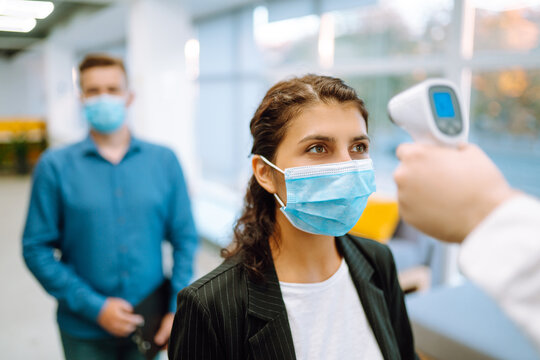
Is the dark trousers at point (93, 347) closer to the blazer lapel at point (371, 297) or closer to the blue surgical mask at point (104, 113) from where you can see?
the blue surgical mask at point (104, 113)

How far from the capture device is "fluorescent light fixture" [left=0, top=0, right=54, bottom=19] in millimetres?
1520

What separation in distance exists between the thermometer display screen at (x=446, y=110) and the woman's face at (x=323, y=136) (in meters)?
0.42

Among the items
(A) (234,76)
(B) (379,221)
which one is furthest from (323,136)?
(A) (234,76)

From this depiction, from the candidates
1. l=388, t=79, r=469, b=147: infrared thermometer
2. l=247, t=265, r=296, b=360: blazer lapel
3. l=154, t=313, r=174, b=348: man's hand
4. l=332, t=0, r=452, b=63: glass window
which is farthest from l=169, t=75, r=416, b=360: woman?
l=332, t=0, r=452, b=63: glass window

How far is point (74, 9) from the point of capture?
3.22 m

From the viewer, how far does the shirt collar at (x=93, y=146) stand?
1788 millimetres

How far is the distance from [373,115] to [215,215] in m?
2.57

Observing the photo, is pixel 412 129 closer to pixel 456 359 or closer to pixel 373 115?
pixel 456 359

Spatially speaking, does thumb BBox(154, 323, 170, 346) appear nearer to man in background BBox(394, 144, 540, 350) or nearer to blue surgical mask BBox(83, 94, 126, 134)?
blue surgical mask BBox(83, 94, 126, 134)

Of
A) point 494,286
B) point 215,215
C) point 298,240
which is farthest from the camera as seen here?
point 215,215

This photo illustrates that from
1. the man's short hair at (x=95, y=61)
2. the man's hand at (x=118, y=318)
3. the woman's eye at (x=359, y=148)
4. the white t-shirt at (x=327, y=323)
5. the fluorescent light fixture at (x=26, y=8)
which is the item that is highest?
the fluorescent light fixture at (x=26, y=8)

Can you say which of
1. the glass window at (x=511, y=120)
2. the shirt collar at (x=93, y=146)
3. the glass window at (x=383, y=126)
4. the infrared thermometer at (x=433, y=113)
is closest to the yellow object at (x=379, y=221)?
the glass window at (x=383, y=126)

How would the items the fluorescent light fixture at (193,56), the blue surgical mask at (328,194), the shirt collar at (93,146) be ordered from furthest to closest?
the fluorescent light fixture at (193,56), the shirt collar at (93,146), the blue surgical mask at (328,194)

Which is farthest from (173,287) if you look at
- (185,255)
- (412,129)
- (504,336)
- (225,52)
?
(225,52)
